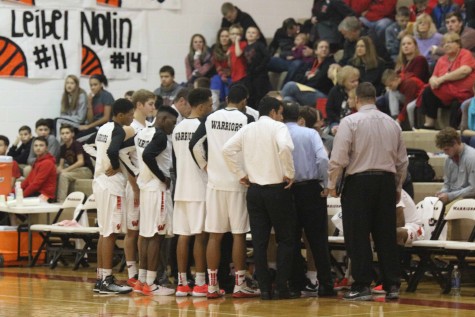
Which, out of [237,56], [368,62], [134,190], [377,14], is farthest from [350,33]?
[134,190]

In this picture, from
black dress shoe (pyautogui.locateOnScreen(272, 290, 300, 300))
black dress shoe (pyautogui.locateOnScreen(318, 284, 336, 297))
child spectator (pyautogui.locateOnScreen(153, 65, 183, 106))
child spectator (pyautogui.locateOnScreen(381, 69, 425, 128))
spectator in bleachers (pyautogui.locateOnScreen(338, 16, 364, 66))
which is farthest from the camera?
child spectator (pyautogui.locateOnScreen(153, 65, 183, 106))

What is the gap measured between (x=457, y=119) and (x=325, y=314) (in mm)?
5734

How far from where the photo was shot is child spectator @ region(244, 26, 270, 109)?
16922mm

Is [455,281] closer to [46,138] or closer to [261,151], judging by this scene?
[261,151]

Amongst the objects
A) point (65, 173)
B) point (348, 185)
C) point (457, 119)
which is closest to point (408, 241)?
point (348, 185)

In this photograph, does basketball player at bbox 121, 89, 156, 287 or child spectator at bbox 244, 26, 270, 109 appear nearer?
basketball player at bbox 121, 89, 156, 287

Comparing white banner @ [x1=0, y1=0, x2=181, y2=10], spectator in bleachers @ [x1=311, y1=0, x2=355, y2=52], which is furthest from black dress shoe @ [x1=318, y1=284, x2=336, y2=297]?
white banner @ [x1=0, y1=0, x2=181, y2=10]

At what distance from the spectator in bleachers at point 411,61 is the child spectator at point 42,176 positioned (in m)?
4.75

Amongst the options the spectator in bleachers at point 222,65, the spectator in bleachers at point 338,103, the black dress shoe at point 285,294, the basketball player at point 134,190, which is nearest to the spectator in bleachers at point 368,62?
the spectator in bleachers at point 338,103

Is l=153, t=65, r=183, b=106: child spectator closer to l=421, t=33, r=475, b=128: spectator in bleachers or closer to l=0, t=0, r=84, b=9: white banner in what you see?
l=0, t=0, r=84, b=9: white banner

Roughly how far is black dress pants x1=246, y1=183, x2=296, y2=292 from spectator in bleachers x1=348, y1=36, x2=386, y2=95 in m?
5.45

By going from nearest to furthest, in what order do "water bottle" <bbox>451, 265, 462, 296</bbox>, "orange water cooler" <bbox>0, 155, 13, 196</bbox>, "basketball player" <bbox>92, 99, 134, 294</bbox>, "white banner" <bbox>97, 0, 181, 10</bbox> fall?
"water bottle" <bbox>451, 265, 462, 296</bbox>
"basketball player" <bbox>92, 99, 134, 294</bbox>
"orange water cooler" <bbox>0, 155, 13, 196</bbox>
"white banner" <bbox>97, 0, 181, 10</bbox>

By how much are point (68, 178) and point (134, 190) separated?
4985mm

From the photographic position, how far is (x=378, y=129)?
9789 mm
